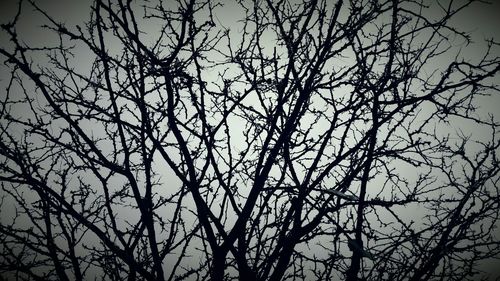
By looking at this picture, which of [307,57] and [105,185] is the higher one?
[307,57]

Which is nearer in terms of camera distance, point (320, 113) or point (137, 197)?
point (137, 197)

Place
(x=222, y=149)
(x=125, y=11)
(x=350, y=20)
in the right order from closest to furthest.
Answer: (x=125, y=11), (x=350, y=20), (x=222, y=149)

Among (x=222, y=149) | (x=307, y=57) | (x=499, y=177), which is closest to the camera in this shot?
(x=307, y=57)

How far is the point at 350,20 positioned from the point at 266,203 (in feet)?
6.85

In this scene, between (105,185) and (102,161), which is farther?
(105,185)

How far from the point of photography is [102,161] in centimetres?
331

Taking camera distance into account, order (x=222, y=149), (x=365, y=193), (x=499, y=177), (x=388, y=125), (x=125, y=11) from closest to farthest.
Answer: (x=125, y=11), (x=222, y=149), (x=365, y=193), (x=388, y=125), (x=499, y=177)

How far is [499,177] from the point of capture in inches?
221

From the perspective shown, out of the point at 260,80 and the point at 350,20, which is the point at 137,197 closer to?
the point at 260,80

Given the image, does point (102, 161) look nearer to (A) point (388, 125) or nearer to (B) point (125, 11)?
(B) point (125, 11)

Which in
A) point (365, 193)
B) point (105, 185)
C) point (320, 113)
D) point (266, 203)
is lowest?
point (266, 203)

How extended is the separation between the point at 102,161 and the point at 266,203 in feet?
5.99

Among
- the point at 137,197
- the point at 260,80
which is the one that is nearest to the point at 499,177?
the point at 260,80

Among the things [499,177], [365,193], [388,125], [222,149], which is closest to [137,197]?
[222,149]
